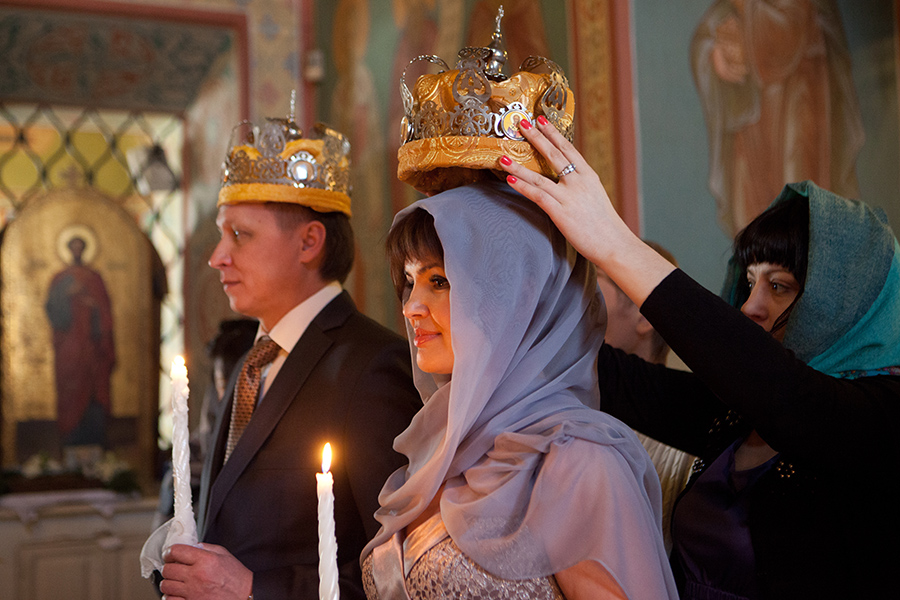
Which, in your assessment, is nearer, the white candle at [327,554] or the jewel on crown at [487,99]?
the white candle at [327,554]

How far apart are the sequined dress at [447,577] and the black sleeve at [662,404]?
668 mm

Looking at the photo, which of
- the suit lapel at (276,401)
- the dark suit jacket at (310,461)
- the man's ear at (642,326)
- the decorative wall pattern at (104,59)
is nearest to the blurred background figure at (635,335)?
the man's ear at (642,326)

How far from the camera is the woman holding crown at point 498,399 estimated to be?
1.44m

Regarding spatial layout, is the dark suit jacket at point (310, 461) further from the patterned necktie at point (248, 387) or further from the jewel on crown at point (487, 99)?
the jewel on crown at point (487, 99)

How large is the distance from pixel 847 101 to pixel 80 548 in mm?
5421

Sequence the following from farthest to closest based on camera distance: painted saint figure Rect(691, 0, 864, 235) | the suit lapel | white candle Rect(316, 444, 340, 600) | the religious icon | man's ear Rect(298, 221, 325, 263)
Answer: the religious icon < painted saint figure Rect(691, 0, 864, 235) < man's ear Rect(298, 221, 325, 263) < the suit lapel < white candle Rect(316, 444, 340, 600)

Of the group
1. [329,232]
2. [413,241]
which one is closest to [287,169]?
[329,232]

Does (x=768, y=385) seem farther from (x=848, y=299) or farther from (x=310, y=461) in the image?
(x=310, y=461)

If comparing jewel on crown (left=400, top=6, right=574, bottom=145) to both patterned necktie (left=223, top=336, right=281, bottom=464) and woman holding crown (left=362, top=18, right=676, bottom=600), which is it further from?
patterned necktie (left=223, top=336, right=281, bottom=464)

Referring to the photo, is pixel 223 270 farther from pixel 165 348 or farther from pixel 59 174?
pixel 59 174

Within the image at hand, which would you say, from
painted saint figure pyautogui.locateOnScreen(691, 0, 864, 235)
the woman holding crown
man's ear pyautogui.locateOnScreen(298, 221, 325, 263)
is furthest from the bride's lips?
painted saint figure pyautogui.locateOnScreen(691, 0, 864, 235)

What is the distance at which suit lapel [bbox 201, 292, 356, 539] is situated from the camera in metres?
2.27

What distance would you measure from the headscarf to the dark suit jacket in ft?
1.47

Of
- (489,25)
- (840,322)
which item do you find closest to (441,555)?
(840,322)
